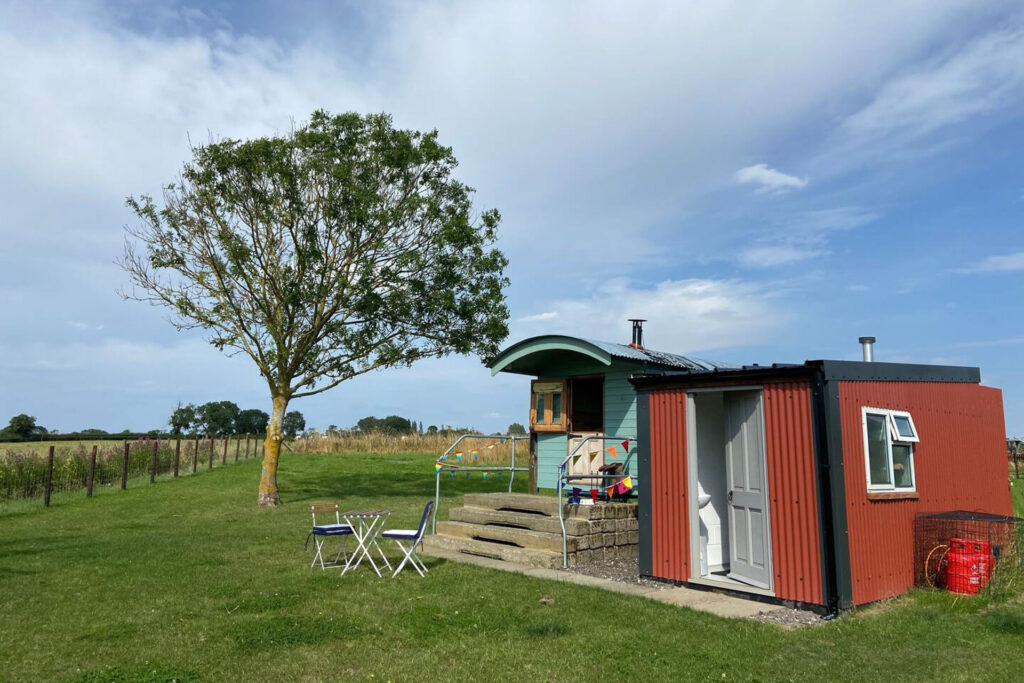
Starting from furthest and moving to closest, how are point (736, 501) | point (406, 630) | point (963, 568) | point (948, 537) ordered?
point (736, 501)
point (948, 537)
point (963, 568)
point (406, 630)

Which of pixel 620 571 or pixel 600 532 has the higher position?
pixel 600 532

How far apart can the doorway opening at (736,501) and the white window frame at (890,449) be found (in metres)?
1.05

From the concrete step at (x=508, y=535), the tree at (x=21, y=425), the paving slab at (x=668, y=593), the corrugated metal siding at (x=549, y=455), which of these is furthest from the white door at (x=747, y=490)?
the tree at (x=21, y=425)

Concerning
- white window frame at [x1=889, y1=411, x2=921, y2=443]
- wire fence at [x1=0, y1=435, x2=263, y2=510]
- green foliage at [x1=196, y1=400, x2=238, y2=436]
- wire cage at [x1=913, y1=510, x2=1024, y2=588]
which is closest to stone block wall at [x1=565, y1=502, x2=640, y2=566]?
wire cage at [x1=913, y1=510, x2=1024, y2=588]

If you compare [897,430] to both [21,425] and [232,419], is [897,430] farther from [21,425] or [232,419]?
[232,419]

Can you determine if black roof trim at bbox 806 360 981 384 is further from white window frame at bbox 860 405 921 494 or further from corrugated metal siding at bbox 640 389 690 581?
corrugated metal siding at bbox 640 389 690 581

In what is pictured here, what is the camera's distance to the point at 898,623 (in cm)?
639

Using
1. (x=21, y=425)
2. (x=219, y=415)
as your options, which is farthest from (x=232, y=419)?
(x=21, y=425)

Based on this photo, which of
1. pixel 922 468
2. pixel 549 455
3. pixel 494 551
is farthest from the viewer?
pixel 549 455

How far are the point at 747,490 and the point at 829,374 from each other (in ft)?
5.59

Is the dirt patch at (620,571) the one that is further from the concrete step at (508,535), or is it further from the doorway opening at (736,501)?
the doorway opening at (736,501)

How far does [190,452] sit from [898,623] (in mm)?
27314

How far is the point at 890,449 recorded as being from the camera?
765 centimetres

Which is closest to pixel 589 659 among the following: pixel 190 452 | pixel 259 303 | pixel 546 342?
pixel 546 342
